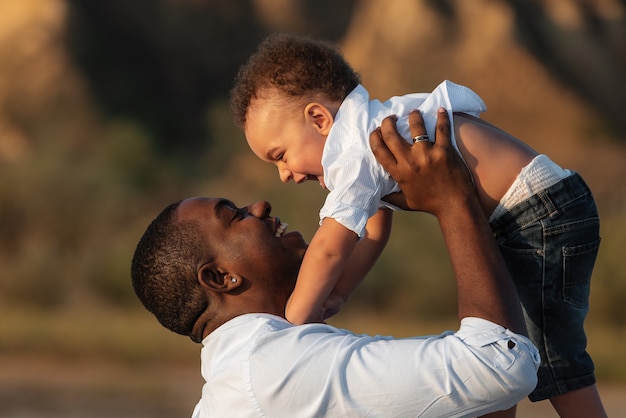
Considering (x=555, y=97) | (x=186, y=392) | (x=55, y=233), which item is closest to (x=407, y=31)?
(x=555, y=97)

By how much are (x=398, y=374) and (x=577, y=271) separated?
692mm

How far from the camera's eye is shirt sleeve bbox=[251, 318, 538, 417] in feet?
8.66

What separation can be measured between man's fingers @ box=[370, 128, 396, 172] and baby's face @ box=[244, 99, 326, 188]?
325 mm

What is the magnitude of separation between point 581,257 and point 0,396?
860 centimetres

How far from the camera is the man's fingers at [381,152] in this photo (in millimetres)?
2975

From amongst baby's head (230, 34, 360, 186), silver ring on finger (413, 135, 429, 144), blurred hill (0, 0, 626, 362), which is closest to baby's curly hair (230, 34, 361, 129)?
baby's head (230, 34, 360, 186)

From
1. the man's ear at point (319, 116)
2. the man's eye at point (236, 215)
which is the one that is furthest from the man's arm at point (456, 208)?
the man's eye at point (236, 215)

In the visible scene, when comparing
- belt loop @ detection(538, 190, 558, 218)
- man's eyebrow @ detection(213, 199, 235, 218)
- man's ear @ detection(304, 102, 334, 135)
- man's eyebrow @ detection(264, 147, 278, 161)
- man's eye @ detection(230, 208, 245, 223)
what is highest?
man's eyebrow @ detection(264, 147, 278, 161)

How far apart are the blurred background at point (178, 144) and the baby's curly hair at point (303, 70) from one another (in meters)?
7.22

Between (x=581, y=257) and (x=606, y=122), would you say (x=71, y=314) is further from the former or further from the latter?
(x=581, y=257)

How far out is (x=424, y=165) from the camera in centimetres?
289

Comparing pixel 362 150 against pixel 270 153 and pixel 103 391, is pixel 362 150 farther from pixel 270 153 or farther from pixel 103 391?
pixel 103 391

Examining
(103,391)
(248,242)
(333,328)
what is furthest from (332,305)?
(103,391)

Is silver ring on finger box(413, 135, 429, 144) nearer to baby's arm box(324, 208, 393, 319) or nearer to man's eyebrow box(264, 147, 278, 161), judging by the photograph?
baby's arm box(324, 208, 393, 319)
